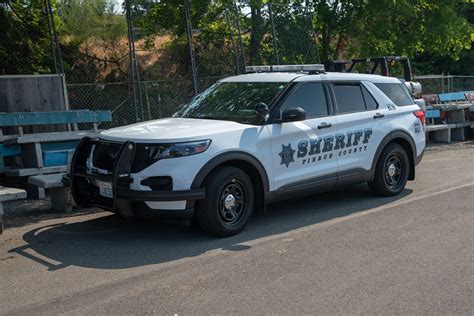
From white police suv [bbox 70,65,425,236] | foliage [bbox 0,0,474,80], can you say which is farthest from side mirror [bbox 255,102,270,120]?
foliage [bbox 0,0,474,80]

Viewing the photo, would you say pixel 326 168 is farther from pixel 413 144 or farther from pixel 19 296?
pixel 19 296

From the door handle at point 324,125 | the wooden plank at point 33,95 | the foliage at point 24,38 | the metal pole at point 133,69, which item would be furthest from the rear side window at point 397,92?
the foliage at point 24,38

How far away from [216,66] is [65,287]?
10.6 metres

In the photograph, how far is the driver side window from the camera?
7324mm

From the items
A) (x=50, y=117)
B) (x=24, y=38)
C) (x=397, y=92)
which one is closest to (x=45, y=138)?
(x=50, y=117)

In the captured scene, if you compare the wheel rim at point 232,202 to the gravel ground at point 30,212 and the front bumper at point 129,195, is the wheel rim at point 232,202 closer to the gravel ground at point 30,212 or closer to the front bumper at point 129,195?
the front bumper at point 129,195

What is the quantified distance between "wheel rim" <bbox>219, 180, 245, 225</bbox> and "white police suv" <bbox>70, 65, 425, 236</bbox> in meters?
0.01

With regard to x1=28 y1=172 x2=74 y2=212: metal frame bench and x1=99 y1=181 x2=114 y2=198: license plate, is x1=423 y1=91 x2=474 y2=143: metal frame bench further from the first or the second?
x1=99 y1=181 x2=114 y2=198: license plate

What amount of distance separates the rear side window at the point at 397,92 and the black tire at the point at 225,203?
3079 mm

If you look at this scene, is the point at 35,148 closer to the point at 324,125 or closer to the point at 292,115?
the point at 292,115

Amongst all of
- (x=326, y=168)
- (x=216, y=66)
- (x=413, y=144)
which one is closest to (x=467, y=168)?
(x=413, y=144)

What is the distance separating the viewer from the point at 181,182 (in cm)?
609

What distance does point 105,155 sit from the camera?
655 cm

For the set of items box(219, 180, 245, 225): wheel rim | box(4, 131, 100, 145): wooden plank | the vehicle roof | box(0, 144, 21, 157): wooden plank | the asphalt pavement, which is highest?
the vehicle roof
